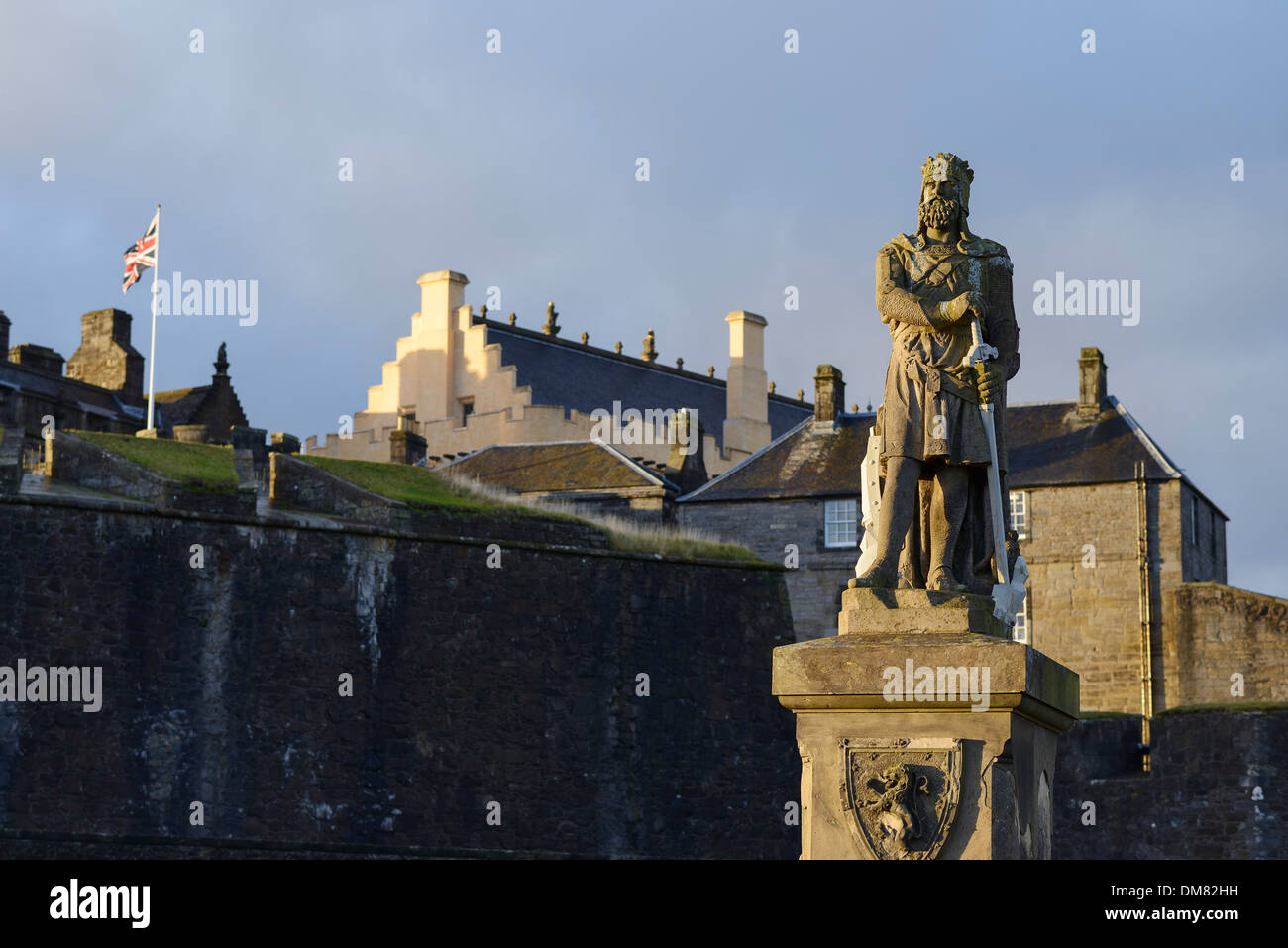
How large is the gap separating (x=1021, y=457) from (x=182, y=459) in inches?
680

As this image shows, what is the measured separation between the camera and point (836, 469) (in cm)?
4122

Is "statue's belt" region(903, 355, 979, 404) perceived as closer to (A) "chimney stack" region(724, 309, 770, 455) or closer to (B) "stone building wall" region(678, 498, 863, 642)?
(B) "stone building wall" region(678, 498, 863, 642)

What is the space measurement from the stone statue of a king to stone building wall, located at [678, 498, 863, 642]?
3018 cm

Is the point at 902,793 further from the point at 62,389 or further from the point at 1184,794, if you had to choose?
the point at 62,389

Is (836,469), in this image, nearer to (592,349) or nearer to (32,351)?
(592,349)

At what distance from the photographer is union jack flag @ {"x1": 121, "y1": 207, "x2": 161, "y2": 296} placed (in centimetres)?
4584

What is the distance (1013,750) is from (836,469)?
3350 cm

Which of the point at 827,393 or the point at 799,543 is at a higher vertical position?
the point at 827,393

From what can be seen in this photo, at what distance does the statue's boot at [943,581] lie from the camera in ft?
26.9

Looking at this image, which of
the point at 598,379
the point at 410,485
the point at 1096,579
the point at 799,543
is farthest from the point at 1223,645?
the point at 598,379

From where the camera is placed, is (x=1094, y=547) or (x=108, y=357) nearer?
(x=1094, y=547)

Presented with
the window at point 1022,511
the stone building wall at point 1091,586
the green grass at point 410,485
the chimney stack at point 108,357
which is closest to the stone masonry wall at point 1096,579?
the stone building wall at point 1091,586

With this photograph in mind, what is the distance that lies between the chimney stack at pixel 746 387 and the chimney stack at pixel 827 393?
11526 mm

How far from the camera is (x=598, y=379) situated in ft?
181
